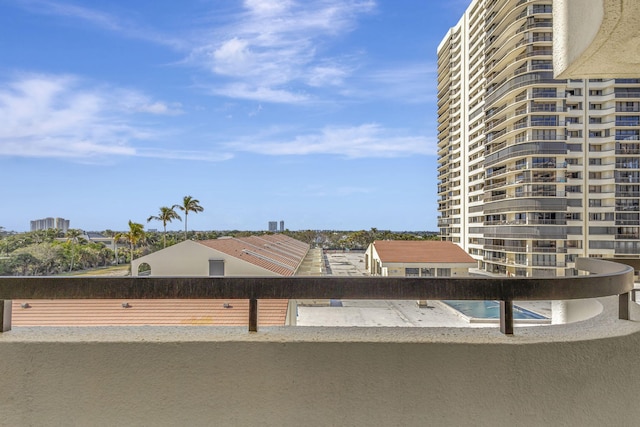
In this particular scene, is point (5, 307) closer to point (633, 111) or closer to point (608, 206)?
point (608, 206)

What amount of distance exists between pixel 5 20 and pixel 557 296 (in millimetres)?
10256

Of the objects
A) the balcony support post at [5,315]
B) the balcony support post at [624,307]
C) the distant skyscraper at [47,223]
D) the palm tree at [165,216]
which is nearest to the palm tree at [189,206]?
the palm tree at [165,216]

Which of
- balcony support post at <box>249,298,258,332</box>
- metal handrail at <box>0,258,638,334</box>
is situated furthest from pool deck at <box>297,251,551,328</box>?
balcony support post at <box>249,298,258,332</box>

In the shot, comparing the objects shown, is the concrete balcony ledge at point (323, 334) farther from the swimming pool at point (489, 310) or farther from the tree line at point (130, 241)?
the tree line at point (130, 241)

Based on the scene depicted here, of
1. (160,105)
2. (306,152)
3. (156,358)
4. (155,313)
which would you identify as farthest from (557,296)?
(306,152)

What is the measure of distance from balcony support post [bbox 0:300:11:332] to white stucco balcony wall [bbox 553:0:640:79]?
132 inches

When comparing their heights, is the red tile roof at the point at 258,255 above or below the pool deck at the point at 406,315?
below

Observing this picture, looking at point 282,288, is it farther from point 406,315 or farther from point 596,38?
point 596,38

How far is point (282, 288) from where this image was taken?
135cm

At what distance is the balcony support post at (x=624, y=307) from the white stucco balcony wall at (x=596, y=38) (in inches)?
62.9

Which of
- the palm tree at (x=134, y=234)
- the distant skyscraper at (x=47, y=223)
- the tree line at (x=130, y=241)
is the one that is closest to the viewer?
the distant skyscraper at (x=47, y=223)

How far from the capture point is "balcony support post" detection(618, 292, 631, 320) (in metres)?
1.49

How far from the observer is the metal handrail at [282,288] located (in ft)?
4.36

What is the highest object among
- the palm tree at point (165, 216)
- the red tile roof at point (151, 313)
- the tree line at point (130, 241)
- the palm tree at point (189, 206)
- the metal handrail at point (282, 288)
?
the palm tree at point (189, 206)
